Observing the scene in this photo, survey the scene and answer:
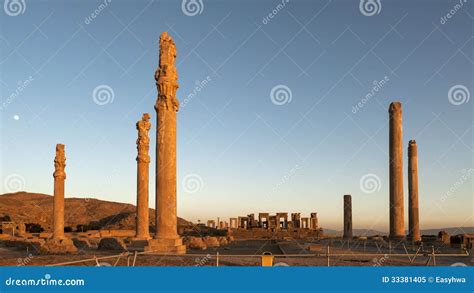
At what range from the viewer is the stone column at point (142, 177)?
86.2 feet

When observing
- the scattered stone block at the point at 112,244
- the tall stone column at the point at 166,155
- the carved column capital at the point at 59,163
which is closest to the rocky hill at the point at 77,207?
the carved column capital at the point at 59,163

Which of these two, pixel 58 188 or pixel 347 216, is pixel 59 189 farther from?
pixel 347 216

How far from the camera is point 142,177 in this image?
26312mm

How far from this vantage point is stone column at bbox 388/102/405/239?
28000 mm

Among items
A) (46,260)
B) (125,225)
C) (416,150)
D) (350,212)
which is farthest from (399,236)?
(125,225)

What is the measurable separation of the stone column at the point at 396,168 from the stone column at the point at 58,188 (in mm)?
17854

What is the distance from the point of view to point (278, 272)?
31.6 feet

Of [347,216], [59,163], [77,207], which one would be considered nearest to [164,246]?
[59,163]

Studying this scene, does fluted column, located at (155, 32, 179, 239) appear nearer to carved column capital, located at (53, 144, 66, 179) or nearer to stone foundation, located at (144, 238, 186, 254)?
stone foundation, located at (144, 238, 186, 254)

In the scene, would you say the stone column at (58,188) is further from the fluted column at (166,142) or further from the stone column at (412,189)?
the stone column at (412,189)

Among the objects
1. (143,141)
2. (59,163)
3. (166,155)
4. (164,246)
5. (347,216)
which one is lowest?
(164,246)

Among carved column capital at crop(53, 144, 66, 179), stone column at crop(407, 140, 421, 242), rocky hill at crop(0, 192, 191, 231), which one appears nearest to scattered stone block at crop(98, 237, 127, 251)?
carved column capital at crop(53, 144, 66, 179)

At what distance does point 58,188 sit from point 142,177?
504cm

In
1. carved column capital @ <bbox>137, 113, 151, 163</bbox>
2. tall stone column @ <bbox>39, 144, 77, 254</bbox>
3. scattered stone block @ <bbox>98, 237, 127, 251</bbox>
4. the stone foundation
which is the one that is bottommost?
scattered stone block @ <bbox>98, 237, 127, 251</bbox>
